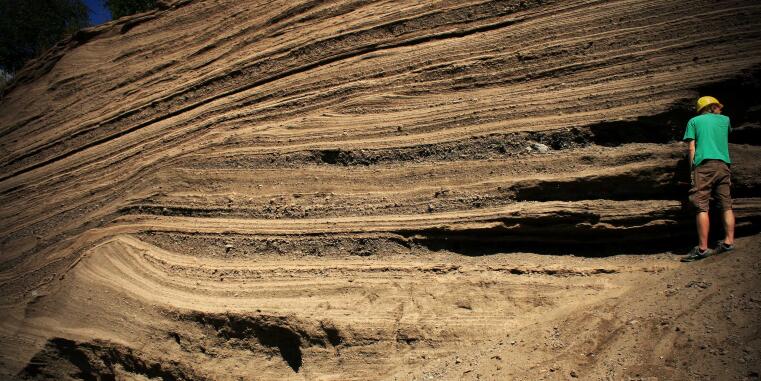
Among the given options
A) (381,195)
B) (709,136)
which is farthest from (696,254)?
(381,195)

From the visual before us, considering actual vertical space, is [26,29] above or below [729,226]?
above

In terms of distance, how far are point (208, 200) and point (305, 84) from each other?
186 centimetres

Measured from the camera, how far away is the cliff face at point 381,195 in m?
4.30

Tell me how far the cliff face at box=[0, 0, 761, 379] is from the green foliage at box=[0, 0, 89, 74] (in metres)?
8.29

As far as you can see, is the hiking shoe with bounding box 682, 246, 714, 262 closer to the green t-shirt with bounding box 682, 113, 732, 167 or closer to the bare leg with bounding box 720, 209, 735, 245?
the bare leg with bounding box 720, 209, 735, 245

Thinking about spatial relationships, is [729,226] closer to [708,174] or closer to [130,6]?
[708,174]

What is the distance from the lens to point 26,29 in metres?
13.2

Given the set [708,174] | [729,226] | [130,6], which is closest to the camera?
[729,226]

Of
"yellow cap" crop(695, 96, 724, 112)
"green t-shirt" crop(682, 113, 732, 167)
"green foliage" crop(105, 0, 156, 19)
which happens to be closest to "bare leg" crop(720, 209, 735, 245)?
"green t-shirt" crop(682, 113, 732, 167)

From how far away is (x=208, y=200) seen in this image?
19.7ft

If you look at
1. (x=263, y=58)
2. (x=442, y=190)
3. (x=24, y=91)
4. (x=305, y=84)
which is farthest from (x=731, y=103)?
(x=24, y=91)

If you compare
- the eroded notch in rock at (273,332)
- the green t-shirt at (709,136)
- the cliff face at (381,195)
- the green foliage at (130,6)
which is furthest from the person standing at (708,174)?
the green foliage at (130,6)

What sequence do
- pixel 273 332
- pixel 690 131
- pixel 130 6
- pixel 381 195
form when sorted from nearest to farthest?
pixel 690 131, pixel 273 332, pixel 381 195, pixel 130 6

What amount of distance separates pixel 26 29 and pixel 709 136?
15559 millimetres
